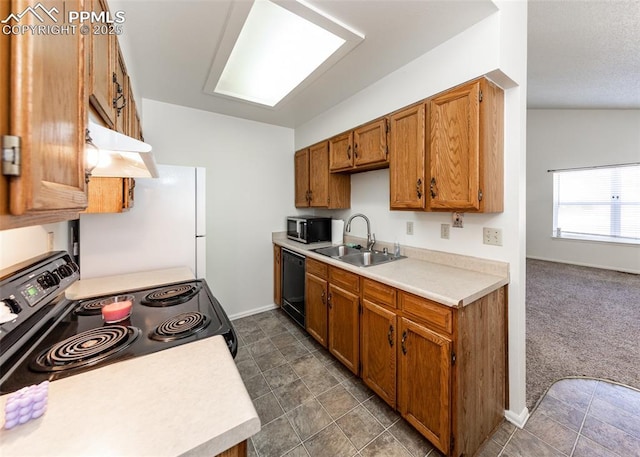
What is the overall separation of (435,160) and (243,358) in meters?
2.30

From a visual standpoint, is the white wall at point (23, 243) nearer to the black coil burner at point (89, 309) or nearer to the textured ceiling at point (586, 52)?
the black coil burner at point (89, 309)

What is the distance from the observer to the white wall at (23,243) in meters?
0.92

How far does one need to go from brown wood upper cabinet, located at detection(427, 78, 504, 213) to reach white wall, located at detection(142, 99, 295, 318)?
84.0 inches

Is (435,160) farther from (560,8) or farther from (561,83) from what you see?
(561,83)

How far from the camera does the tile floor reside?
1425mm

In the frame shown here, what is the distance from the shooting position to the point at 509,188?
158 cm

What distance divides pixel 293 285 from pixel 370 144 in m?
1.72

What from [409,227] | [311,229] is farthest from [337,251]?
[409,227]

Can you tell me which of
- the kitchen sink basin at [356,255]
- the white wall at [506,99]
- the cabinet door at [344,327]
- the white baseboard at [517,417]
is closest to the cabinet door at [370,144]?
the white wall at [506,99]

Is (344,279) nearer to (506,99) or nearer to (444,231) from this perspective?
(444,231)

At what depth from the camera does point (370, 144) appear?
222 cm

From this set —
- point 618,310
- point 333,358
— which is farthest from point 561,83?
point 333,358

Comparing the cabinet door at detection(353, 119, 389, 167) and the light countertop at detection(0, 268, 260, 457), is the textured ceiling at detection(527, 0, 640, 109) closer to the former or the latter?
the cabinet door at detection(353, 119, 389, 167)

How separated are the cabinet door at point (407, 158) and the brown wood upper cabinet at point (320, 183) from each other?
923 millimetres
